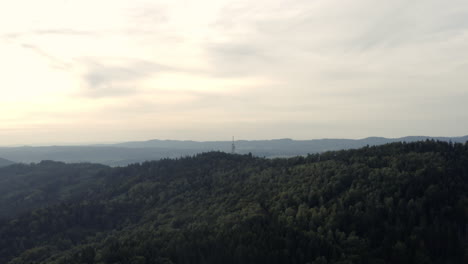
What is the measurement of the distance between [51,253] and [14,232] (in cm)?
4920

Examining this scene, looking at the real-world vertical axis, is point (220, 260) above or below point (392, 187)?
below

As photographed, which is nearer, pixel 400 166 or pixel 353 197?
pixel 353 197

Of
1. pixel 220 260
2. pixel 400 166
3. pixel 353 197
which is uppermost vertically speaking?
pixel 400 166

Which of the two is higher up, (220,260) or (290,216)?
(290,216)

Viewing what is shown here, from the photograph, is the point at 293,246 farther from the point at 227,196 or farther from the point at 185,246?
the point at 227,196

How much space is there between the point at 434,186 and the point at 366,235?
112 feet

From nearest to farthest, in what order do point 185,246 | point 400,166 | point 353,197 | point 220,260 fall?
point 220,260
point 185,246
point 353,197
point 400,166

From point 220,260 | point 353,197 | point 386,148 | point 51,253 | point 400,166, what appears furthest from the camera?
point 386,148

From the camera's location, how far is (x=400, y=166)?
14162cm

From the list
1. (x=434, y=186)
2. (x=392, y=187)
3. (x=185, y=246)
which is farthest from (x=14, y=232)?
(x=434, y=186)

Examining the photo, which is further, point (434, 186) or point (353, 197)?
point (353, 197)

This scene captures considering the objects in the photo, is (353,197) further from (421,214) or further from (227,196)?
(227,196)

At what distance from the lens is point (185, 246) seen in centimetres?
10244

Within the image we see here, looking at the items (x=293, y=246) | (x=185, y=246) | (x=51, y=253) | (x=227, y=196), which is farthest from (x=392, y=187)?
(x=51, y=253)
